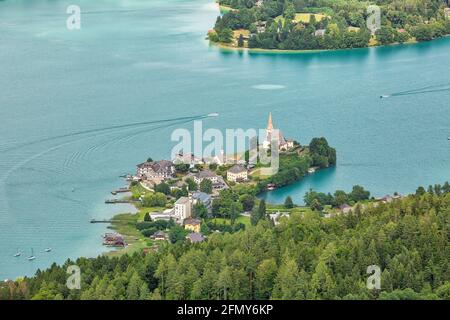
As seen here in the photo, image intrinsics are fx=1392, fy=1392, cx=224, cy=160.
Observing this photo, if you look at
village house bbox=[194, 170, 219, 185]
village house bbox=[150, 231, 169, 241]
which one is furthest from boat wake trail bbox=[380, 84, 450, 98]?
village house bbox=[150, 231, 169, 241]

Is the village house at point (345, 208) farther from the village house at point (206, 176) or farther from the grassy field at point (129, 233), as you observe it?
the grassy field at point (129, 233)

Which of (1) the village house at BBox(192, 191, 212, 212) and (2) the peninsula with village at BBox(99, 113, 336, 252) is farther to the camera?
(1) the village house at BBox(192, 191, 212, 212)

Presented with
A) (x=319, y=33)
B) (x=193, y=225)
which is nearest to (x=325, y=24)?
(x=319, y=33)

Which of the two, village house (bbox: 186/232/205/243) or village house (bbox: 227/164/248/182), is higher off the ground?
village house (bbox: 227/164/248/182)

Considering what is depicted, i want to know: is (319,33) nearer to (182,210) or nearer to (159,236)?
(182,210)

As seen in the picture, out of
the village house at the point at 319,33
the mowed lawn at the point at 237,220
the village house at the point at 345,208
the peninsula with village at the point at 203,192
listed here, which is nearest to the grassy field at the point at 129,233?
the peninsula with village at the point at 203,192

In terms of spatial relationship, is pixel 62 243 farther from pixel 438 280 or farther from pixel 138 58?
pixel 138 58

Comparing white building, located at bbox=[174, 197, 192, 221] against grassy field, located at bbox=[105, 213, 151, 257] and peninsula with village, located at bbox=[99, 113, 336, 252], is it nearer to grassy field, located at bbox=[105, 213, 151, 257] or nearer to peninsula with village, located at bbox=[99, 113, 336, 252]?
peninsula with village, located at bbox=[99, 113, 336, 252]
